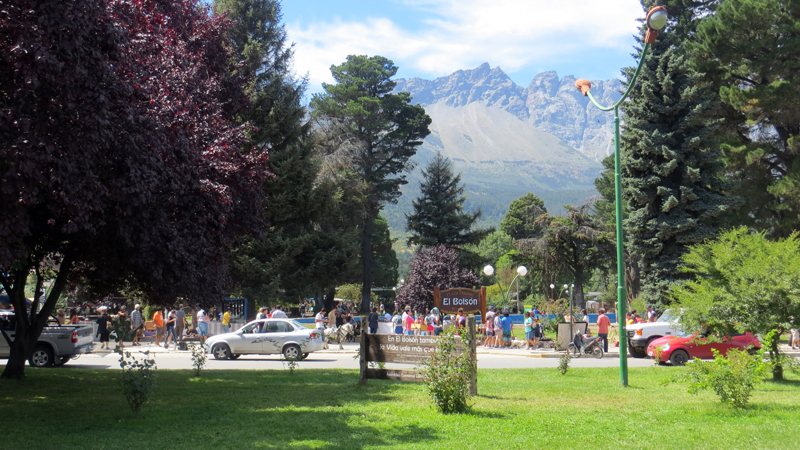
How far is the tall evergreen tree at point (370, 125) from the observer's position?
47000 mm

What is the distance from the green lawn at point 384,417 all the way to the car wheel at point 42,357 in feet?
15.3

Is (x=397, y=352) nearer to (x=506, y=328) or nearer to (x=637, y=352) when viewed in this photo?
(x=637, y=352)

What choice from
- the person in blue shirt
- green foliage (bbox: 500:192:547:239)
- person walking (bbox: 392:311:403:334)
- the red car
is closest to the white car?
person walking (bbox: 392:311:403:334)

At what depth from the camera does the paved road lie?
17.5 metres

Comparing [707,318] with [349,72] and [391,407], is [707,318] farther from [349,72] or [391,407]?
[349,72]

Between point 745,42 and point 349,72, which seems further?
point 349,72

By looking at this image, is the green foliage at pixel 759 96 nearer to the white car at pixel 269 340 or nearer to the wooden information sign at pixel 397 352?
the white car at pixel 269 340

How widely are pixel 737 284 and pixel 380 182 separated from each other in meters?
37.0

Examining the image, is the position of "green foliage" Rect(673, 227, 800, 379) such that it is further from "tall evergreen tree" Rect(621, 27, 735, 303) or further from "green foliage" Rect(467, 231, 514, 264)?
"green foliage" Rect(467, 231, 514, 264)

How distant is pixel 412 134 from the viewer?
51312mm

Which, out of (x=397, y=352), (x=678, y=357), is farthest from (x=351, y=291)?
(x=397, y=352)

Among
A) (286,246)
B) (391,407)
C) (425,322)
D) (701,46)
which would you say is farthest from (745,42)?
(391,407)

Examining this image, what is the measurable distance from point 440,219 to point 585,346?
95.1 ft

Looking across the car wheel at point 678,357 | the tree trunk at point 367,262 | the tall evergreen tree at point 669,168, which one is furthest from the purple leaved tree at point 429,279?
the car wheel at point 678,357
